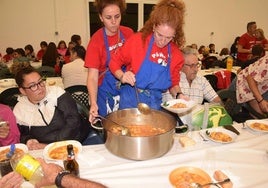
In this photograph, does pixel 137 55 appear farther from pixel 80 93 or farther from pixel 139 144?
pixel 80 93

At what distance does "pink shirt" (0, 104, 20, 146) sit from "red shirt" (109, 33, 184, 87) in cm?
86

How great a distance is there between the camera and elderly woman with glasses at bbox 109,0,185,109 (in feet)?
5.89

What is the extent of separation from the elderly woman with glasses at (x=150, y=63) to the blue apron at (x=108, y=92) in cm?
12

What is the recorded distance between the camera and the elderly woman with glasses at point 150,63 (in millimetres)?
1796

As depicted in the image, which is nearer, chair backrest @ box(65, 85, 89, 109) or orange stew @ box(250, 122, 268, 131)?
orange stew @ box(250, 122, 268, 131)

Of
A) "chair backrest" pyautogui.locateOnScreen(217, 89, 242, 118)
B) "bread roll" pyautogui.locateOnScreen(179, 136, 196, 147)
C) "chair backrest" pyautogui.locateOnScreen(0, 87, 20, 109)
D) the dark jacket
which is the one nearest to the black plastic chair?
"chair backrest" pyautogui.locateOnScreen(217, 89, 242, 118)

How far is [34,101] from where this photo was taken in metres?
2.01

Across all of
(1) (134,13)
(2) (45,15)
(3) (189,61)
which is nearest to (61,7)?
(2) (45,15)

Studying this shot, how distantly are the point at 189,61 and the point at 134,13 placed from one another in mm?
6103

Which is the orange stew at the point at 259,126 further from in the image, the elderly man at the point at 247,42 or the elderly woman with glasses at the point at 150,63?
the elderly man at the point at 247,42

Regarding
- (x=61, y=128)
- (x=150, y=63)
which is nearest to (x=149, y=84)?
(x=150, y=63)

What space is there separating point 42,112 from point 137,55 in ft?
2.92

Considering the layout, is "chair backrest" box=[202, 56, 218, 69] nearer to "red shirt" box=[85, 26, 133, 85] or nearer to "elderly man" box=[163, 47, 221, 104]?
"elderly man" box=[163, 47, 221, 104]

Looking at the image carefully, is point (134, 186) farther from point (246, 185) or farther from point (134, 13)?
point (134, 13)
